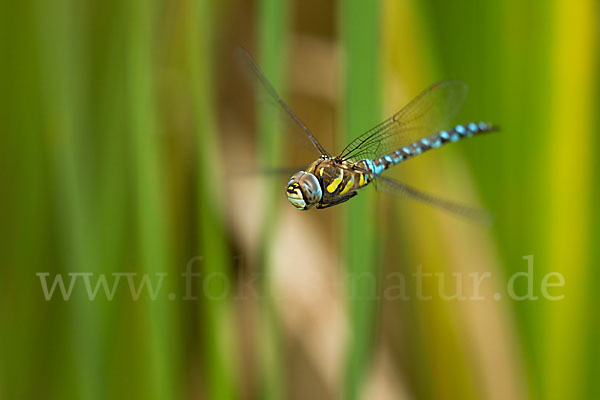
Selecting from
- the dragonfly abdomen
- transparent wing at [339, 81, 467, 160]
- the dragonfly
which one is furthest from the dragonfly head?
the dragonfly abdomen

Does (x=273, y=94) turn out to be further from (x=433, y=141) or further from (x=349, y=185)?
(x=433, y=141)

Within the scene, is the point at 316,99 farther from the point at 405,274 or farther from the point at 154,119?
the point at 154,119

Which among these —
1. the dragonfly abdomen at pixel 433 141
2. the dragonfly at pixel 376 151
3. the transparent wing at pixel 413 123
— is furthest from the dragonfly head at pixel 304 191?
the dragonfly abdomen at pixel 433 141

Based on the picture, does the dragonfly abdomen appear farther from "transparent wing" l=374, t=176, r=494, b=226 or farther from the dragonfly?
"transparent wing" l=374, t=176, r=494, b=226

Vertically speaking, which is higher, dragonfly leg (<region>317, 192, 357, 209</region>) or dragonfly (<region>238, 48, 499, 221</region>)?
dragonfly (<region>238, 48, 499, 221</region>)

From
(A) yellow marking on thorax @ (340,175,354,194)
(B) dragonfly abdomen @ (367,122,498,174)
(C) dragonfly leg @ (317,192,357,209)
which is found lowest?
(C) dragonfly leg @ (317,192,357,209)

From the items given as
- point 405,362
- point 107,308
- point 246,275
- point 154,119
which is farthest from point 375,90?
point 405,362
